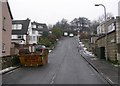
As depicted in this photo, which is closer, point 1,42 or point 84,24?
point 1,42

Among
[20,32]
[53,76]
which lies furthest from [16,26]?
[53,76]

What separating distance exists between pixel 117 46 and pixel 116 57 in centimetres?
121

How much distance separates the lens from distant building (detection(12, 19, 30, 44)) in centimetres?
8300

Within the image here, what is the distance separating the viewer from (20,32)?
3314 inches

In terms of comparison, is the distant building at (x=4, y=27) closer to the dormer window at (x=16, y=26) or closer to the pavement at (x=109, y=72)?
the pavement at (x=109, y=72)

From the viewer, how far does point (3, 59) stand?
82.8 feet

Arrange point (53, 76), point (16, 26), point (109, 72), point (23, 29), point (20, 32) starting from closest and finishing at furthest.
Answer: point (53, 76), point (109, 72), point (20, 32), point (23, 29), point (16, 26)

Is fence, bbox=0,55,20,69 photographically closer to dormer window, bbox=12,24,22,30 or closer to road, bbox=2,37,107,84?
road, bbox=2,37,107,84

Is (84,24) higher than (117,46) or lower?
higher

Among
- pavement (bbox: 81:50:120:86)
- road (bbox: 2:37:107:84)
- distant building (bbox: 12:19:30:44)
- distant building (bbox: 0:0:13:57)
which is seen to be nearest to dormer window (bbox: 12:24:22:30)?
distant building (bbox: 12:19:30:44)

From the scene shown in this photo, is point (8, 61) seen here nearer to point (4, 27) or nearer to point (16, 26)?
point (4, 27)

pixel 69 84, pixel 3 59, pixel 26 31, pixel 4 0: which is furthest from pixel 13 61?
pixel 26 31

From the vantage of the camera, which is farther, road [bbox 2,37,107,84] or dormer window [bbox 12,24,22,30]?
dormer window [bbox 12,24,22,30]

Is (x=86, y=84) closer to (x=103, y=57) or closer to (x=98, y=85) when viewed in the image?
(x=98, y=85)
